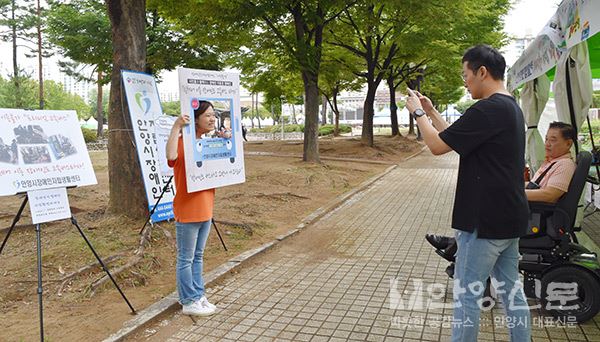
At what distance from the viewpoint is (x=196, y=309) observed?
402 cm

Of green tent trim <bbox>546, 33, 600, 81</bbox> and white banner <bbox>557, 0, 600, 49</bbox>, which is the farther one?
green tent trim <bbox>546, 33, 600, 81</bbox>

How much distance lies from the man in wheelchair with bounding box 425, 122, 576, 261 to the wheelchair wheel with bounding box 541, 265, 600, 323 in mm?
612

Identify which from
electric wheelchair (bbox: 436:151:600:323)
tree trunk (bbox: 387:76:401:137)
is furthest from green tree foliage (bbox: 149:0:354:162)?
tree trunk (bbox: 387:76:401:137)

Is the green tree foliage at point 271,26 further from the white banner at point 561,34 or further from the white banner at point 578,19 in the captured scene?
the white banner at point 578,19

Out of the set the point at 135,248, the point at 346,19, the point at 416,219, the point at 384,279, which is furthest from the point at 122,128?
the point at 346,19

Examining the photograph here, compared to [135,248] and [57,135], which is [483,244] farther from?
[135,248]

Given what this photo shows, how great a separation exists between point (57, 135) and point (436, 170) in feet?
44.6

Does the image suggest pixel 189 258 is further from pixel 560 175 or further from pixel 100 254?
pixel 560 175

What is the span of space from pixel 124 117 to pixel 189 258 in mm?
3170

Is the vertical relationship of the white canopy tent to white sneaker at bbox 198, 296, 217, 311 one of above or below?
above

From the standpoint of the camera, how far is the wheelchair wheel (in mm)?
3586

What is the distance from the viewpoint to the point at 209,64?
19422 mm

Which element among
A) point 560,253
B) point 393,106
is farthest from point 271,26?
point 393,106

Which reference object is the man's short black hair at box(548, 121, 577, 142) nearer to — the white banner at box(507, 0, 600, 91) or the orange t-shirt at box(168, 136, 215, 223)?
the white banner at box(507, 0, 600, 91)
